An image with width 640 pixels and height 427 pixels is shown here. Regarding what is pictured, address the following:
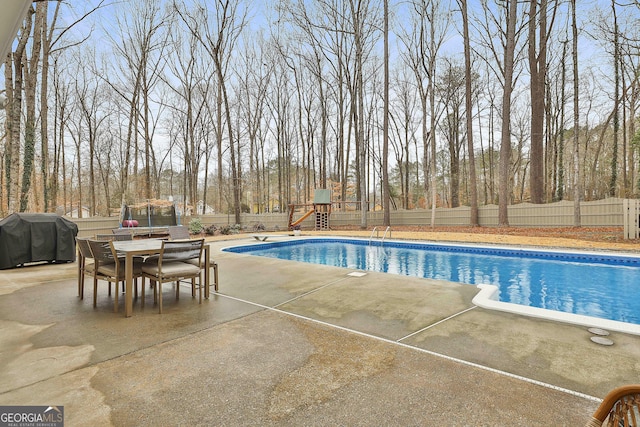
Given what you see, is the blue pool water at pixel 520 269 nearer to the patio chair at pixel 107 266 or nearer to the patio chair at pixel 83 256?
the patio chair at pixel 83 256

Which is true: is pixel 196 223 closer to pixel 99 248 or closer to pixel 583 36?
pixel 99 248

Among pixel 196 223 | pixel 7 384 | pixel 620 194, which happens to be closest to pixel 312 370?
pixel 7 384

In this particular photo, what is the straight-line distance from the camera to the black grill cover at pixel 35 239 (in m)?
5.45

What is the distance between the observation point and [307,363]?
2014mm

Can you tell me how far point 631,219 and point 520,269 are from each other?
167 inches

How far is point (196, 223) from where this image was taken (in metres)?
13.2

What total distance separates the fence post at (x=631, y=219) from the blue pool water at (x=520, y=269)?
2418 millimetres

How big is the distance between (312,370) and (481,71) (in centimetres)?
2194

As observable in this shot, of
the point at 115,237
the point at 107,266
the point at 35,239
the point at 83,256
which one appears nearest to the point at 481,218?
the point at 115,237

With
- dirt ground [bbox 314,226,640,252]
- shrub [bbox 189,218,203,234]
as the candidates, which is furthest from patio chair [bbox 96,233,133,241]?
shrub [bbox 189,218,203,234]

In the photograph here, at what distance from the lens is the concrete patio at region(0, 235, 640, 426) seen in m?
1.53

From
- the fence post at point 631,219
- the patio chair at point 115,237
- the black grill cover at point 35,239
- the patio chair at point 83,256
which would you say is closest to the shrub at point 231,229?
the black grill cover at point 35,239

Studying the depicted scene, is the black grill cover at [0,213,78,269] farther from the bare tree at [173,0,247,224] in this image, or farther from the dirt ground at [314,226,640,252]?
the dirt ground at [314,226,640,252]

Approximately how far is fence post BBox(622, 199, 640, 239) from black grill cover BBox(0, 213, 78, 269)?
1294 cm
